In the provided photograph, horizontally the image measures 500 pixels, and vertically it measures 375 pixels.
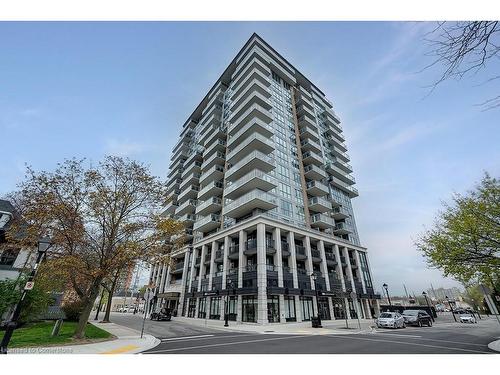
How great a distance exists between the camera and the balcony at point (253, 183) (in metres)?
35.4

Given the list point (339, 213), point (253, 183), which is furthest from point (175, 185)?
point (339, 213)

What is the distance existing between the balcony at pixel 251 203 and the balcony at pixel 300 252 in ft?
23.0

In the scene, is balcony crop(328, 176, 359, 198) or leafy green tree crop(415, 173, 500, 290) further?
balcony crop(328, 176, 359, 198)

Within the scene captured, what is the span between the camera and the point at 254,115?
42.6 m

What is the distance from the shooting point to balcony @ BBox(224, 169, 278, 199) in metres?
35.4

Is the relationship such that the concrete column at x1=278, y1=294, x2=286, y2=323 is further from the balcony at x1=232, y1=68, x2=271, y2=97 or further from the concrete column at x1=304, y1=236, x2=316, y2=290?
the balcony at x1=232, y1=68, x2=271, y2=97

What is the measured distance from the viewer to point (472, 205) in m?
13.8

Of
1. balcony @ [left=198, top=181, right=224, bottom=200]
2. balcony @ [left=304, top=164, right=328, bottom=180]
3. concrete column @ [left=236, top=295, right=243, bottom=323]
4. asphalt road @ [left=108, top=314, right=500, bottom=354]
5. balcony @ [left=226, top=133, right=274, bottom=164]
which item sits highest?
balcony @ [left=226, top=133, right=274, bottom=164]

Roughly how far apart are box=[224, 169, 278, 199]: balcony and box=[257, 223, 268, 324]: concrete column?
6787 mm

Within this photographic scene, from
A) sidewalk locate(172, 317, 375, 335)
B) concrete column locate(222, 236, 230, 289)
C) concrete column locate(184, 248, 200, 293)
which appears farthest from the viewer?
concrete column locate(184, 248, 200, 293)

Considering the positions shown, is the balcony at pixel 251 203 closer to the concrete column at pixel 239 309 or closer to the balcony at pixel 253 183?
the balcony at pixel 253 183

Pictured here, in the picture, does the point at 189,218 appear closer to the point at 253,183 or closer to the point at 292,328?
the point at 253,183

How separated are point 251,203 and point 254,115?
16837 millimetres

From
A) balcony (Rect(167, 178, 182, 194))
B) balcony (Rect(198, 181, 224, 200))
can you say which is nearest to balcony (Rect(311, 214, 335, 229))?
balcony (Rect(198, 181, 224, 200))
